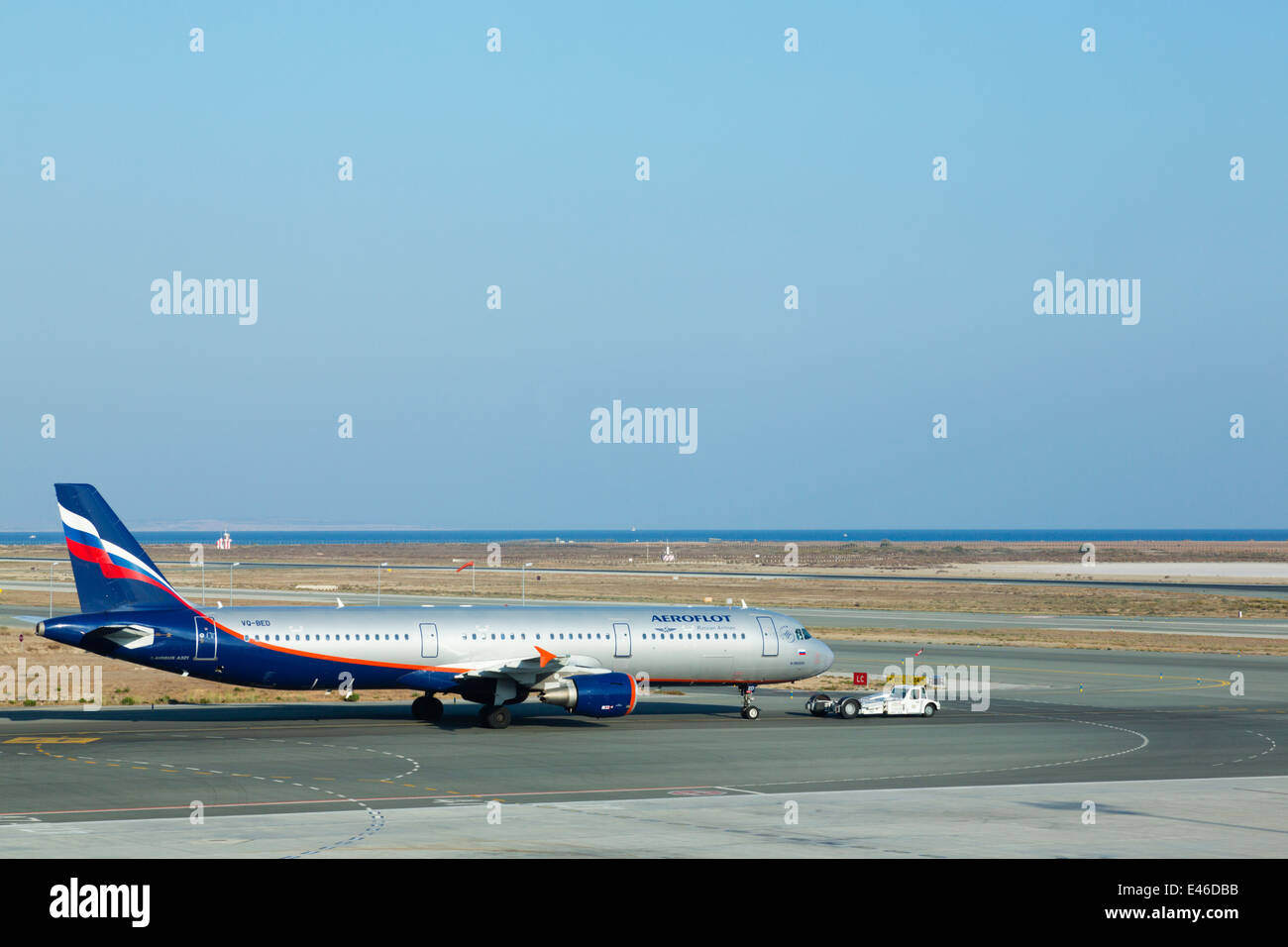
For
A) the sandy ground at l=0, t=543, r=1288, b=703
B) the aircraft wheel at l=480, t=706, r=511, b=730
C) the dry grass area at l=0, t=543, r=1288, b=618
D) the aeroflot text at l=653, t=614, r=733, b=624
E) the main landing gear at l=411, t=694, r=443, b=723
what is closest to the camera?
the aircraft wheel at l=480, t=706, r=511, b=730

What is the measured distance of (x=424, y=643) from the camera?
50.7 m

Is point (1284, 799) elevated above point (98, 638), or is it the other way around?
point (98, 638)

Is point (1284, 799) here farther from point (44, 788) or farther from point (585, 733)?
point (44, 788)

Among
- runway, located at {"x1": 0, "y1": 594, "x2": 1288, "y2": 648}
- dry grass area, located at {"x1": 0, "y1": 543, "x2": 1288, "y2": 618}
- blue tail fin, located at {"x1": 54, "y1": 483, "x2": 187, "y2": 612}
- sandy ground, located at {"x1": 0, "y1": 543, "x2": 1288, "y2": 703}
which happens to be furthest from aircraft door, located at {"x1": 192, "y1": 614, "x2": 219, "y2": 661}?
Answer: dry grass area, located at {"x1": 0, "y1": 543, "x2": 1288, "y2": 618}

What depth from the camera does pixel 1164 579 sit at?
177 meters

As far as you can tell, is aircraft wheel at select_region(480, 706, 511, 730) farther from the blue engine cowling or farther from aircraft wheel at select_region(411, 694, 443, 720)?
aircraft wheel at select_region(411, 694, 443, 720)

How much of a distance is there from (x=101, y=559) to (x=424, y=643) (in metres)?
11.1

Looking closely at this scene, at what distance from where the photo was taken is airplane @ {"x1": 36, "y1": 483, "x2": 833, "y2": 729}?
1870 inches

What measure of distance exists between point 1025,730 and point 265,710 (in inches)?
1139

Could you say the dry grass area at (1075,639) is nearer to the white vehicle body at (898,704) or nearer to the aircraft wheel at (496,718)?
the white vehicle body at (898,704)

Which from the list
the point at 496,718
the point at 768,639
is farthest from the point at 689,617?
the point at 496,718

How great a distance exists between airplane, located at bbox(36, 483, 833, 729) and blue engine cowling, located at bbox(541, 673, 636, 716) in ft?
0.11

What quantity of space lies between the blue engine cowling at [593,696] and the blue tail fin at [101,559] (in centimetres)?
1338
